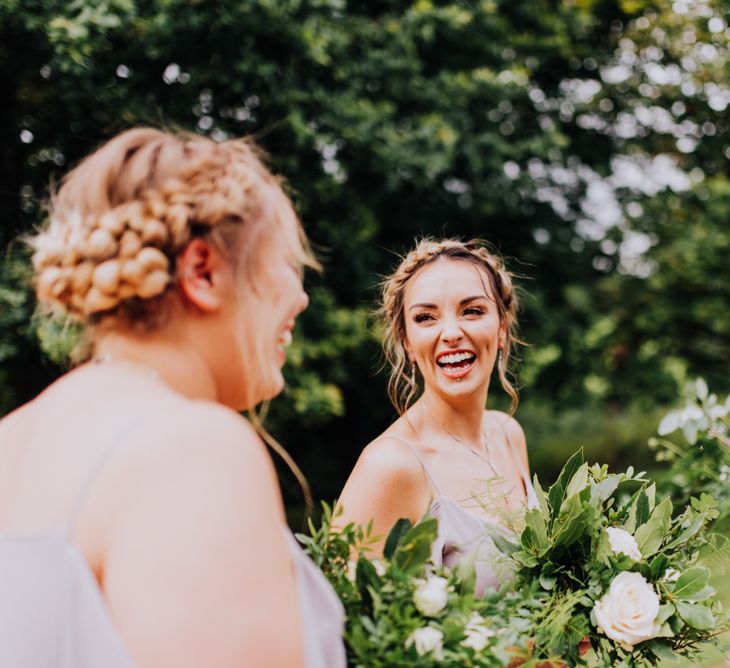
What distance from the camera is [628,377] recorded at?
1118 cm

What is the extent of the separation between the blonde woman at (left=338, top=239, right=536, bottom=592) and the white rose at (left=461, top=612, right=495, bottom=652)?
75 cm

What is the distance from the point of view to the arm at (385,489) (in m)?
2.55

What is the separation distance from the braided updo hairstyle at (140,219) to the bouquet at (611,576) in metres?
1.27

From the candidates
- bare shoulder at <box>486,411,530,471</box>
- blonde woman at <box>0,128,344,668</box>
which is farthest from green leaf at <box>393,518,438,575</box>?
bare shoulder at <box>486,411,530,471</box>

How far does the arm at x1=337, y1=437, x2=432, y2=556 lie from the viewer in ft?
8.38

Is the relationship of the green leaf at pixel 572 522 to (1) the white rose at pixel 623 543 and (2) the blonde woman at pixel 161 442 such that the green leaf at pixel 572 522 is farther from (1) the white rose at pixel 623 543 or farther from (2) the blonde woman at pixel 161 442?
Result: (2) the blonde woman at pixel 161 442

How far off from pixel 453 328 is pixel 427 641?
4.93 feet

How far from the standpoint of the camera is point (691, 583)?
219cm

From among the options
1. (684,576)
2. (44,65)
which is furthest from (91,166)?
(44,65)

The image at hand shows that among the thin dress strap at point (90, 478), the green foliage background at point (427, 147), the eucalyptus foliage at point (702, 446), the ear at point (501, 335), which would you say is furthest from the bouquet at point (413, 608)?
the green foliage background at point (427, 147)

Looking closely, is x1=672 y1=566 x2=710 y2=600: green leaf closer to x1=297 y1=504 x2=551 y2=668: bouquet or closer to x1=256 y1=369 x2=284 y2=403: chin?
x1=297 y1=504 x2=551 y2=668: bouquet

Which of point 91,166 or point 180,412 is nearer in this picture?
point 180,412

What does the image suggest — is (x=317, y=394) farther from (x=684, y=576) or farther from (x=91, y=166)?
(x=91, y=166)

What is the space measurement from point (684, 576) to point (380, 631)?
3.37ft
